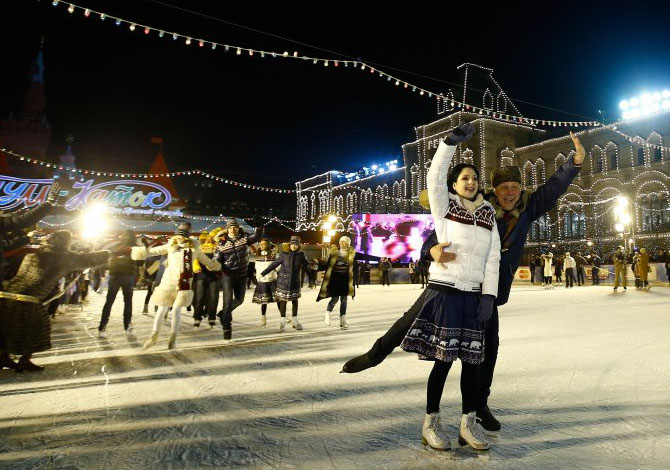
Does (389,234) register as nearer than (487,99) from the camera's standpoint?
Yes

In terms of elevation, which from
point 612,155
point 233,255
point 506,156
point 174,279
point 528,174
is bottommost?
point 174,279

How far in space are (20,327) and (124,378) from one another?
1095 mm

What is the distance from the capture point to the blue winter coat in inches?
106

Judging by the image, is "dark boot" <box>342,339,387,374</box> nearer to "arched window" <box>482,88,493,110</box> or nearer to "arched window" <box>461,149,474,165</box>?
"arched window" <box>461,149,474,165</box>

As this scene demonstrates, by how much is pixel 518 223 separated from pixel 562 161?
36.2m

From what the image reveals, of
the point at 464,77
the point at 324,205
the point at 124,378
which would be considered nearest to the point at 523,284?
the point at 124,378

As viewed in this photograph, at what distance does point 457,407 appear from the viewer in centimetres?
308

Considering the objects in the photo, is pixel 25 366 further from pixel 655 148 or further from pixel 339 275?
A: pixel 655 148

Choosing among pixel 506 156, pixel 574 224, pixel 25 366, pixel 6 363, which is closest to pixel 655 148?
pixel 574 224

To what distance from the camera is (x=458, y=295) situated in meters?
2.42

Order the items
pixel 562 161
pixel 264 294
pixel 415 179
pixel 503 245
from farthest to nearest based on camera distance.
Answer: pixel 415 179 < pixel 562 161 < pixel 264 294 < pixel 503 245

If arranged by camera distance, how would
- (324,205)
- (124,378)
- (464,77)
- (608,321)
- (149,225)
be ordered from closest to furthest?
(124,378) < (608,321) < (149,225) < (464,77) < (324,205)

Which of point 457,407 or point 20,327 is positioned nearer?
point 457,407

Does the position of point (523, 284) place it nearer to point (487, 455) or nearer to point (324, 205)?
point (487, 455)
